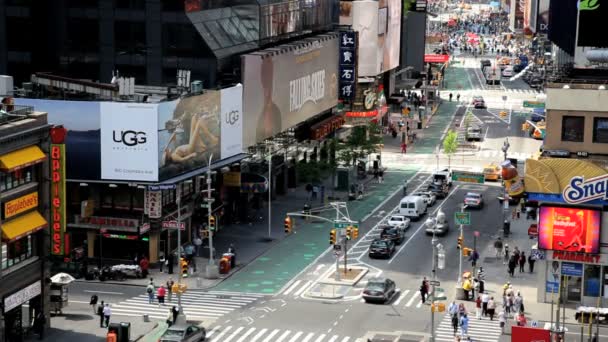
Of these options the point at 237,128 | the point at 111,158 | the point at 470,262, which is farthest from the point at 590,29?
the point at 111,158

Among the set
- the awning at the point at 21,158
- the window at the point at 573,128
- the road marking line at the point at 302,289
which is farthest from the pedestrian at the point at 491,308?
the awning at the point at 21,158

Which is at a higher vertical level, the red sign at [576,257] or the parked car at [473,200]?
the red sign at [576,257]

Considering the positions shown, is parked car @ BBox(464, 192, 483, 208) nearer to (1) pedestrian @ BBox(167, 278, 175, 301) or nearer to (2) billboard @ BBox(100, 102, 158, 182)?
(2) billboard @ BBox(100, 102, 158, 182)

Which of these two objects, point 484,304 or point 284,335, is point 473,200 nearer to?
point 484,304

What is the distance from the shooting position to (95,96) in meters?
112

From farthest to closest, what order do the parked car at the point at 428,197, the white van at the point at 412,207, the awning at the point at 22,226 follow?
the parked car at the point at 428,197 < the white van at the point at 412,207 < the awning at the point at 22,226

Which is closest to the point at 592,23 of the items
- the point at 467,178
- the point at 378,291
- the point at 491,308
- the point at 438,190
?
the point at 467,178

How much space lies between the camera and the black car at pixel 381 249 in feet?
370

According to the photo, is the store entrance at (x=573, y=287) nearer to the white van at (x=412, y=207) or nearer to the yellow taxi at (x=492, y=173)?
the white van at (x=412, y=207)

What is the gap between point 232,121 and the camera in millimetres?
121562

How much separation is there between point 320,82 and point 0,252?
7093 cm

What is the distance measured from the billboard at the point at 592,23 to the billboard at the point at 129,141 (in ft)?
115

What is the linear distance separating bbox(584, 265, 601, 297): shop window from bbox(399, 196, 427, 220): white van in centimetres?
3006

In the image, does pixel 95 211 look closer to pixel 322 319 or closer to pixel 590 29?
pixel 322 319
